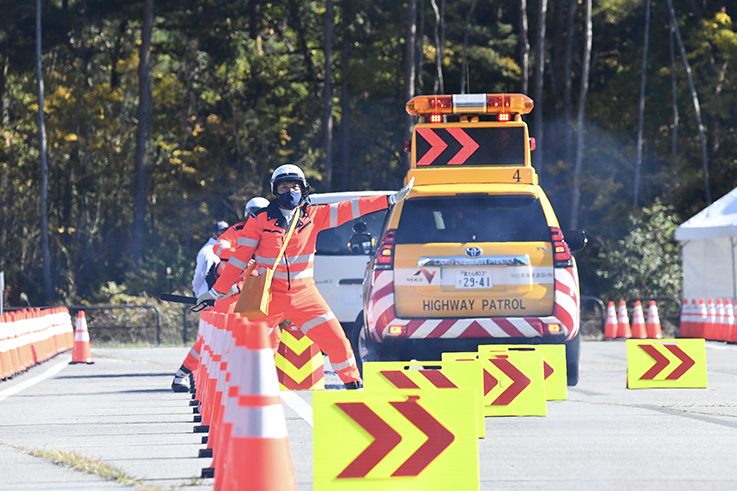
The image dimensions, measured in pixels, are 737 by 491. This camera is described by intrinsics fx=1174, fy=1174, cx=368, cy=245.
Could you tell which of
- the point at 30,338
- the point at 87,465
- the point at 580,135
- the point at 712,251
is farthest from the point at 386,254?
the point at 580,135

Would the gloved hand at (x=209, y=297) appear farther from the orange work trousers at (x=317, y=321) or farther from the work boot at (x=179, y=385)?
the work boot at (x=179, y=385)

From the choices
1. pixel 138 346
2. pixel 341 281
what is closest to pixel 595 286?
pixel 138 346

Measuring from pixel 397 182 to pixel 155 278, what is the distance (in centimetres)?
1306

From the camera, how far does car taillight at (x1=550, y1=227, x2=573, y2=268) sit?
33.8ft

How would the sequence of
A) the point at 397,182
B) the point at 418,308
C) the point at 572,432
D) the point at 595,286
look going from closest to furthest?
the point at 572,432 < the point at 418,308 < the point at 595,286 < the point at 397,182

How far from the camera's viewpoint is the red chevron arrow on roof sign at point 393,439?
5.43 m

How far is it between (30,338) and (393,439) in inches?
487

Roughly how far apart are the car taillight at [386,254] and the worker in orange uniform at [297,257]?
4.01ft

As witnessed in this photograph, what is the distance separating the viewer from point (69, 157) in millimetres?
40531

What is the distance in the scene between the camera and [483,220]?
10711mm

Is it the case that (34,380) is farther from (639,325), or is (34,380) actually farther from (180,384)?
(639,325)

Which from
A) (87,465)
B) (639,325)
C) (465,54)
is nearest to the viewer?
(87,465)

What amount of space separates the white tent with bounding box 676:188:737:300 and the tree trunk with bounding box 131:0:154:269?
1552cm

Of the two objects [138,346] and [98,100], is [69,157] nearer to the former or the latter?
[98,100]
